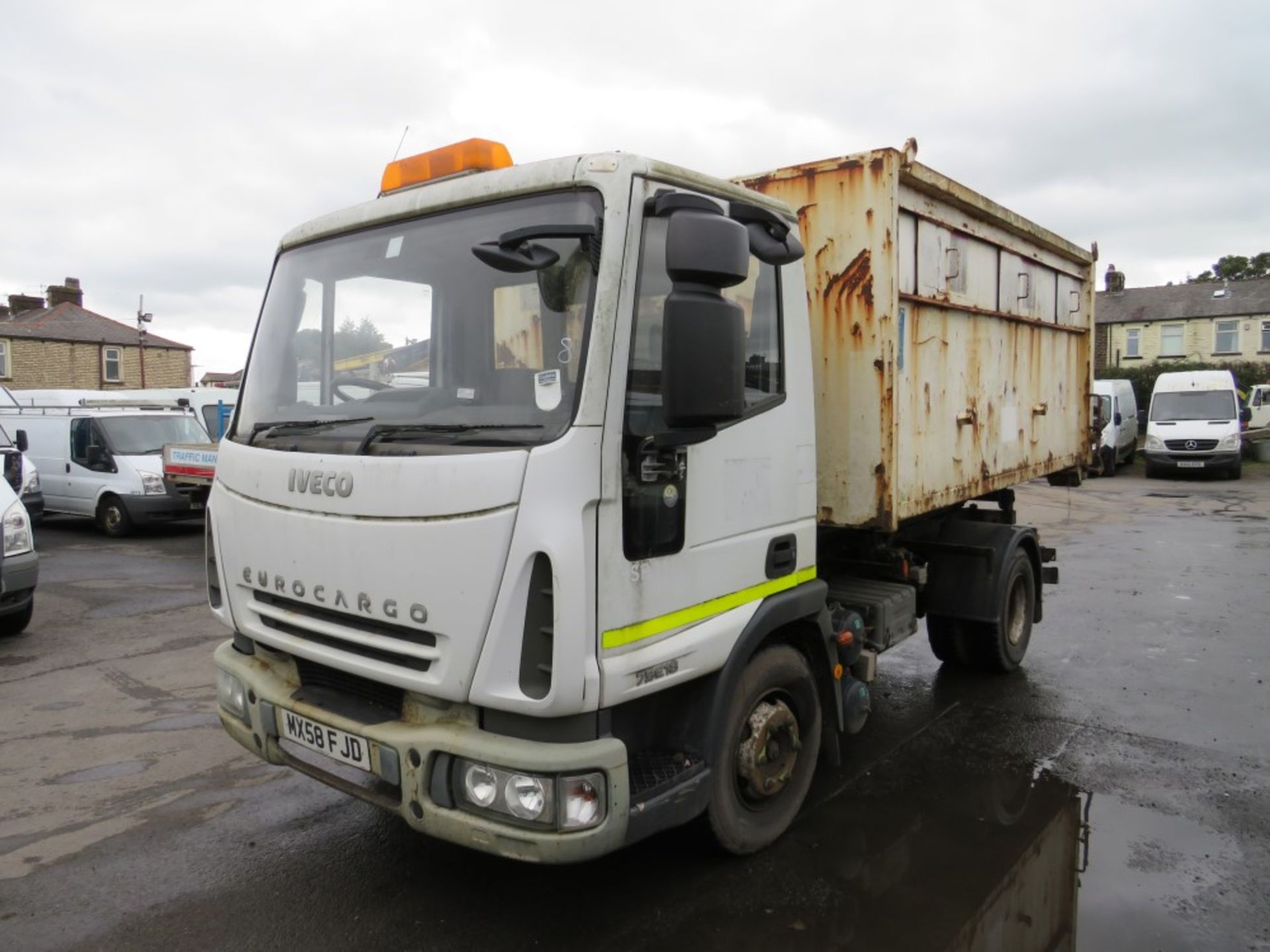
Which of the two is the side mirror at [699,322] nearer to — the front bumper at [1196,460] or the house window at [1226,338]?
the front bumper at [1196,460]

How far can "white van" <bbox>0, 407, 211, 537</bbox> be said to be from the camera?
526 inches

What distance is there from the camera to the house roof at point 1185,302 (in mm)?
43344

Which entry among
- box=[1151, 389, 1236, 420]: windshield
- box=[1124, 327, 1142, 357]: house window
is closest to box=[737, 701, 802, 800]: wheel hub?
box=[1151, 389, 1236, 420]: windshield

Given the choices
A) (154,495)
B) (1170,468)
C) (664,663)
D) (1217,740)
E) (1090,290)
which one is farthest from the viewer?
(1170,468)

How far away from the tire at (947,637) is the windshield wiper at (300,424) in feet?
13.6

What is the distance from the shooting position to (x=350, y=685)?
3.26 m

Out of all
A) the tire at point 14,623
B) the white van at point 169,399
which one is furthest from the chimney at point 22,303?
the tire at point 14,623

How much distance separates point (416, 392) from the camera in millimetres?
3205

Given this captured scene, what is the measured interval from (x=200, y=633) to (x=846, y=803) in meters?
5.79

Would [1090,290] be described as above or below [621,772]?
above

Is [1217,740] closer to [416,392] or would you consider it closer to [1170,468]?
[416,392]

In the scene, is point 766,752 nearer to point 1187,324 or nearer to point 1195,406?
point 1195,406

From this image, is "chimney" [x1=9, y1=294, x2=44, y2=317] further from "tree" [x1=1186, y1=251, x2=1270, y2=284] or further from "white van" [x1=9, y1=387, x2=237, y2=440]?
"tree" [x1=1186, y1=251, x2=1270, y2=284]

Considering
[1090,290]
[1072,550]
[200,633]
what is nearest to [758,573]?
[1090,290]
